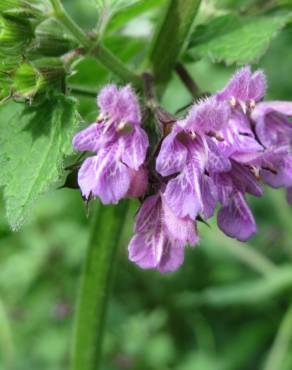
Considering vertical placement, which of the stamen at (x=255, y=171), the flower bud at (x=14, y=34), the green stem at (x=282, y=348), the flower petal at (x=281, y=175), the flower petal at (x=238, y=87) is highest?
the flower bud at (x=14, y=34)

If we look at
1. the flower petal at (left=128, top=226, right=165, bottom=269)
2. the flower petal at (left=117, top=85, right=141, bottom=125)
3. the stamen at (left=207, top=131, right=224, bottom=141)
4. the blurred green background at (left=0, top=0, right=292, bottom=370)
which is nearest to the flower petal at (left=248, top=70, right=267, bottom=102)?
the stamen at (left=207, top=131, right=224, bottom=141)

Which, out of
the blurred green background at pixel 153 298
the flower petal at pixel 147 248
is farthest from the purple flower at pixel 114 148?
the blurred green background at pixel 153 298

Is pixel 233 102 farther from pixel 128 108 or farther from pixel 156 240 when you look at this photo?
pixel 156 240

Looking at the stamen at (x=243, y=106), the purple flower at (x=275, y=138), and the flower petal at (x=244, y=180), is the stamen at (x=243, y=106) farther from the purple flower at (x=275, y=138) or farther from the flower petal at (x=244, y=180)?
the flower petal at (x=244, y=180)

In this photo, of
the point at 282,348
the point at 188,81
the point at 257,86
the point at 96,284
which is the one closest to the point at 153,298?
the point at 282,348

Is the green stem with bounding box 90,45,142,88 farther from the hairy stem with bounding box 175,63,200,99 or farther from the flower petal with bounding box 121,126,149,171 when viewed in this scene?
the flower petal with bounding box 121,126,149,171

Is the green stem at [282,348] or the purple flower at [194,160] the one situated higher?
the purple flower at [194,160]

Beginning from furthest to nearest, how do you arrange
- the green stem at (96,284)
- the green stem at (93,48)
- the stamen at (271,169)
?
the green stem at (96,284) < the green stem at (93,48) < the stamen at (271,169)
